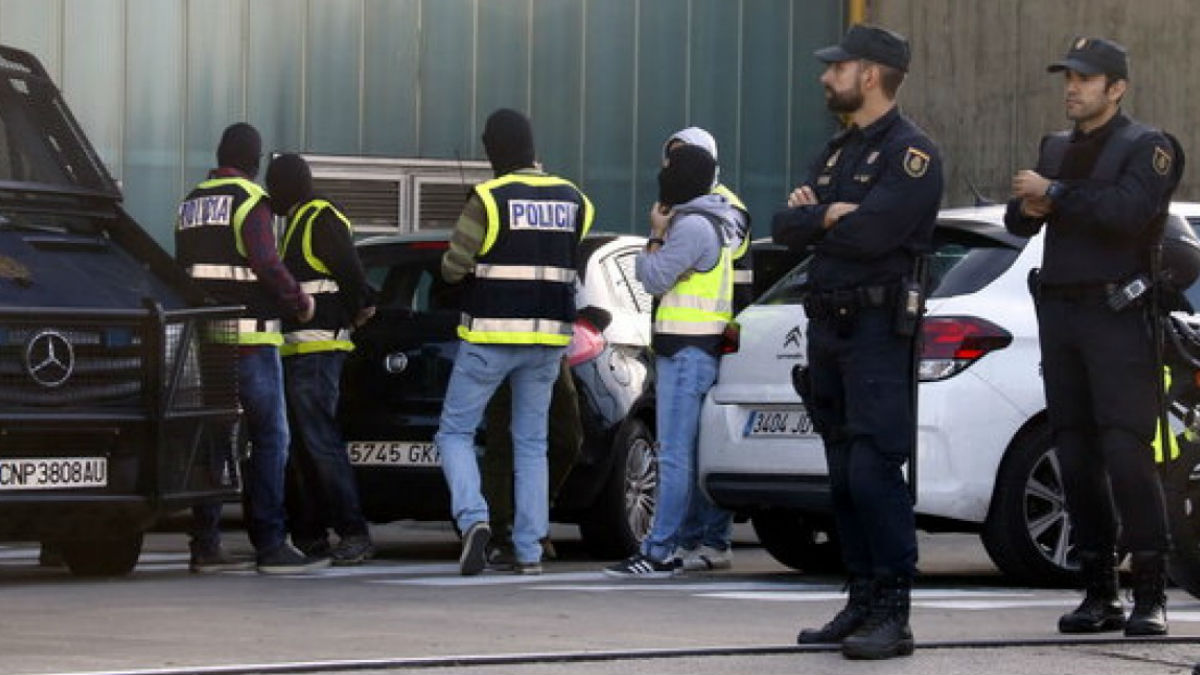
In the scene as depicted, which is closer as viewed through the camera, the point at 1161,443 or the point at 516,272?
the point at 1161,443

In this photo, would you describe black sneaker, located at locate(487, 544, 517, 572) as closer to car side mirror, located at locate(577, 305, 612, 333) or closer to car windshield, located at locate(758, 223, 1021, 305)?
car side mirror, located at locate(577, 305, 612, 333)

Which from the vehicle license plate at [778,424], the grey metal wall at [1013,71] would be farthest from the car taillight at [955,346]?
the grey metal wall at [1013,71]

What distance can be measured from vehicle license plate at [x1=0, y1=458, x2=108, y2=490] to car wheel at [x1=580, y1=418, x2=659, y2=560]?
2.96 meters

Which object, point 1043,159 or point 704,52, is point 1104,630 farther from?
point 704,52

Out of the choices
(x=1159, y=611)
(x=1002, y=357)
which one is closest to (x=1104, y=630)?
(x=1159, y=611)

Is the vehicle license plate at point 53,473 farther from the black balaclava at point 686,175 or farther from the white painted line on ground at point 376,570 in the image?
the black balaclava at point 686,175

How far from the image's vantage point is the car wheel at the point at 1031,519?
39.0 ft

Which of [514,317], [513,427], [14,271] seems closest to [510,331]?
[514,317]

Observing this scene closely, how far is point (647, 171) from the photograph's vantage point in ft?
77.2

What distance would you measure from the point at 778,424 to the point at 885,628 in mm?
3457

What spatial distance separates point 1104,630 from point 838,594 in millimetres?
1908

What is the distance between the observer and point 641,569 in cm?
1267

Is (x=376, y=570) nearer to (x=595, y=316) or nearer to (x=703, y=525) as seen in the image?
(x=703, y=525)

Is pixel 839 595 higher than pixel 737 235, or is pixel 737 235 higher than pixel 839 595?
pixel 737 235
